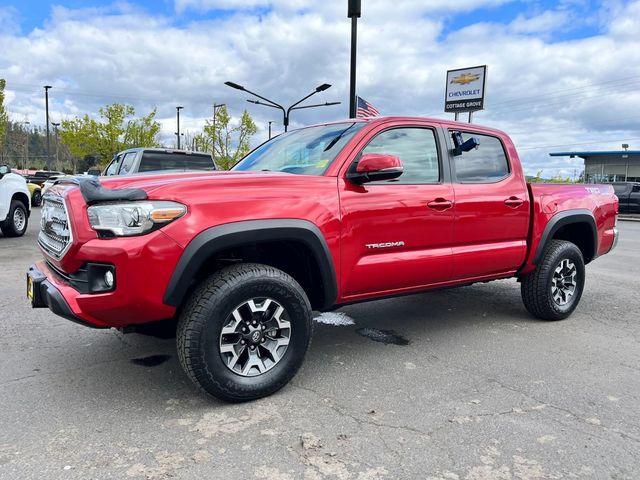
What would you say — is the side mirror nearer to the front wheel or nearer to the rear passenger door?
the rear passenger door

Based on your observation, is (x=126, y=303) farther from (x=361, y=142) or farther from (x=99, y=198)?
(x=361, y=142)

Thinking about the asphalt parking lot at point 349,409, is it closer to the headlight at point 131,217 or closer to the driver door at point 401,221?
the driver door at point 401,221

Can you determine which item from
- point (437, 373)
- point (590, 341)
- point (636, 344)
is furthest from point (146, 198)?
point (636, 344)

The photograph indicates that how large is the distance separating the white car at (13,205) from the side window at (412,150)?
865 centimetres

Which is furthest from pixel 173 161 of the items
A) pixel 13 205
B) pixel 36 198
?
pixel 36 198

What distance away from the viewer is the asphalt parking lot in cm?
244

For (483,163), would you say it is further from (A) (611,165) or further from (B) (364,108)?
(A) (611,165)

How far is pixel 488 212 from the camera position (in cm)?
427

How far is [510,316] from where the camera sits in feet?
17.1

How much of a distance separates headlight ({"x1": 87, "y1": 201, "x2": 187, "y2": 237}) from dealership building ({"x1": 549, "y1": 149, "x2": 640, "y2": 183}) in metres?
50.8

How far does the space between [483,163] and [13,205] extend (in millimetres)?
9696

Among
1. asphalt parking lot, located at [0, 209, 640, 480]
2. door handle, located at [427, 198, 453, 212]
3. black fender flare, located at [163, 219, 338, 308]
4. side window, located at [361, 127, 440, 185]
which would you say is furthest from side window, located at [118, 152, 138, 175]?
black fender flare, located at [163, 219, 338, 308]

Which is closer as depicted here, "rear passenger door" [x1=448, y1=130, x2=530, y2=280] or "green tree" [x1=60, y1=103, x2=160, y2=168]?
"rear passenger door" [x1=448, y1=130, x2=530, y2=280]

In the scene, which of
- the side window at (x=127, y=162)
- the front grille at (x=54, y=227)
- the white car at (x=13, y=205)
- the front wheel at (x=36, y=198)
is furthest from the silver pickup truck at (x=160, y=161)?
the front wheel at (x=36, y=198)
